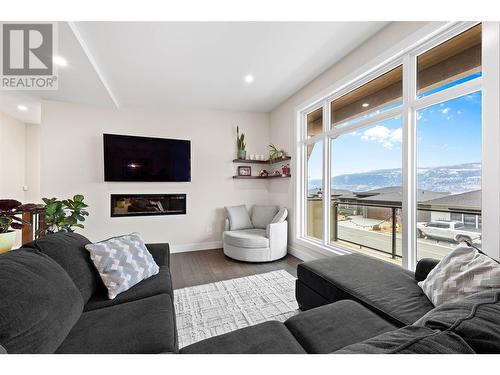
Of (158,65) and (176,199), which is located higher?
(158,65)

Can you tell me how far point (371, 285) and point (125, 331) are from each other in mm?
1571

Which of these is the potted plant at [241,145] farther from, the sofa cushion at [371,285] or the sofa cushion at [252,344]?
the sofa cushion at [252,344]

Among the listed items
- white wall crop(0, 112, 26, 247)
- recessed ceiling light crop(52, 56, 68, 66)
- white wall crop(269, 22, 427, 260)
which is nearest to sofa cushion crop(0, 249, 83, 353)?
recessed ceiling light crop(52, 56, 68, 66)

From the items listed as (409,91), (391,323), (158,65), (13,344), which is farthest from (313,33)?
(13,344)

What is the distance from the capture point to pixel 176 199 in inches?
161

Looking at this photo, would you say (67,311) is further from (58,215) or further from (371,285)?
(58,215)

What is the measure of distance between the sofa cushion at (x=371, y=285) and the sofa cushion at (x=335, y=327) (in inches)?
5.1

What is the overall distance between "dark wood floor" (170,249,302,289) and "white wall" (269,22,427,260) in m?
0.50

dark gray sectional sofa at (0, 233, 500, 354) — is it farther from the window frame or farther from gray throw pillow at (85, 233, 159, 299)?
the window frame

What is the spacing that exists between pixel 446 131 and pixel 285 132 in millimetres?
2462

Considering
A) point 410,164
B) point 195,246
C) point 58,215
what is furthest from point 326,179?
point 58,215

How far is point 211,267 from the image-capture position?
3.22 m
